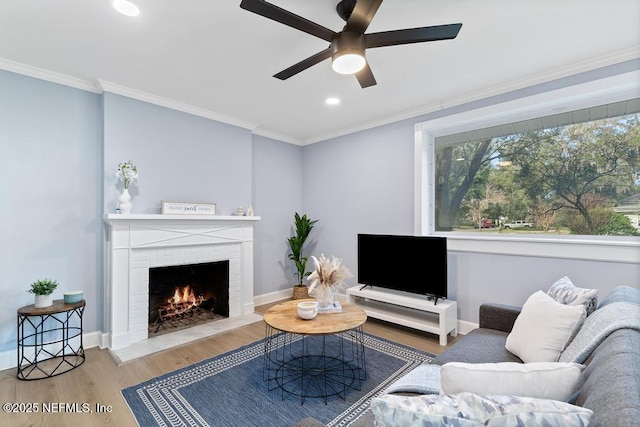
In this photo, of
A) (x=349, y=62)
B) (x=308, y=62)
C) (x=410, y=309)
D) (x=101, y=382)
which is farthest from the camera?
(x=410, y=309)

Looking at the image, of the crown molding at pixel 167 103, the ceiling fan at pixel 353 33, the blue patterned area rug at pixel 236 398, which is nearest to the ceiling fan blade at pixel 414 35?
the ceiling fan at pixel 353 33

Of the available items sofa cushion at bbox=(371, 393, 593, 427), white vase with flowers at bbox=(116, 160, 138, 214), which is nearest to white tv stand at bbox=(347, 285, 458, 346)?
sofa cushion at bbox=(371, 393, 593, 427)

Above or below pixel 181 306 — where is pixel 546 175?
above

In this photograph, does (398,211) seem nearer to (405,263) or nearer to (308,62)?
(405,263)

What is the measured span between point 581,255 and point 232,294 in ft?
12.6

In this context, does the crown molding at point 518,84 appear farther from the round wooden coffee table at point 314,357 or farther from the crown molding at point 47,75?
the crown molding at point 47,75

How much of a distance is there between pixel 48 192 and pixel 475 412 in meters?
3.75

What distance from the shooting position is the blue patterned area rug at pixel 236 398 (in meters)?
1.98

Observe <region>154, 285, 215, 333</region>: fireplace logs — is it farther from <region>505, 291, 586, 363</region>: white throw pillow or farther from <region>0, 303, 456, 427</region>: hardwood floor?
<region>505, 291, 586, 363</region>: white throw pillow

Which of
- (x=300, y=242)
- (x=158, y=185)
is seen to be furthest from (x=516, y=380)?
(x=300, y=242)

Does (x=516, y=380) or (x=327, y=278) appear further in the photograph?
(x=327, y=278)

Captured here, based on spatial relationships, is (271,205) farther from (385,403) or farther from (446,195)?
(385,403)

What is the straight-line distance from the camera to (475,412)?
826mm

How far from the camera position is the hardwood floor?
1980 mm
